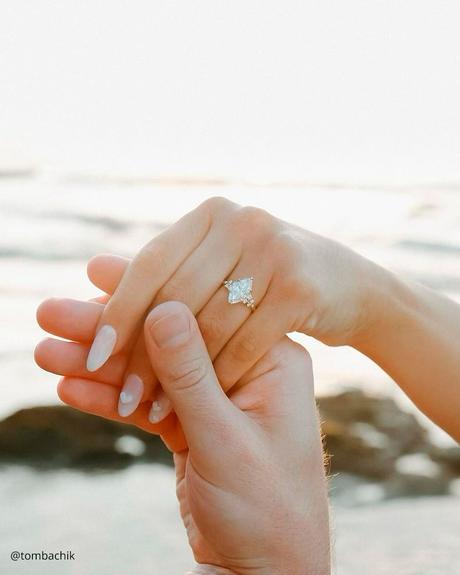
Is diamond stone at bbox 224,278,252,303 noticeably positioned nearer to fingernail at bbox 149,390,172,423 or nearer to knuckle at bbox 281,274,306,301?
knuckle at bbox 281,274,306,301

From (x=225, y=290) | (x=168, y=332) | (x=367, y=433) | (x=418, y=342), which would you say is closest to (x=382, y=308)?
(x=418, y=342)

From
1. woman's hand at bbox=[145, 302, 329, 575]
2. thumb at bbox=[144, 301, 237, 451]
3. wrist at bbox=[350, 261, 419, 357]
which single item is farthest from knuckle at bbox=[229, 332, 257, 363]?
wrist at bbox=[350, 261, 419, 357]

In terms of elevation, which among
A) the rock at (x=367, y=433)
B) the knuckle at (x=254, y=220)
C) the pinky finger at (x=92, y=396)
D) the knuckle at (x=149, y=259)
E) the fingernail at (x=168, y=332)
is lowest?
the rock at (x=367, y=433)

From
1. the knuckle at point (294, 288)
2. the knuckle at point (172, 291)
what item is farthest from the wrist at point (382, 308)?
the knuckle at point (172, 291)

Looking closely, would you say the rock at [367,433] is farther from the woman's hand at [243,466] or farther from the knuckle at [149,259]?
the knuckle at [149,259]

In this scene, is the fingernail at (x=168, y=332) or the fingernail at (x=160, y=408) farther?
the fingernail at (x=160, y=408)

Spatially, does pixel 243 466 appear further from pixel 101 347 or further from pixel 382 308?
pixel 382 308

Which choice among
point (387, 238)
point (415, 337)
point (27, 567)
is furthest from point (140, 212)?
point (415, 337)
